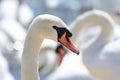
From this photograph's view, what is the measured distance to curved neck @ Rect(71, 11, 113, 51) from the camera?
444 cm

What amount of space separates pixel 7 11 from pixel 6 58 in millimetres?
2396

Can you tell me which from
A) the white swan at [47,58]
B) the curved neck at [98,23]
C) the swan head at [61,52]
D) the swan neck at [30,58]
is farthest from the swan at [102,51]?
the swan neck at [30,58]

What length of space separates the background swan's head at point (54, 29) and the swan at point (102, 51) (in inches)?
54.2

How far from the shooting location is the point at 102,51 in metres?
4.29

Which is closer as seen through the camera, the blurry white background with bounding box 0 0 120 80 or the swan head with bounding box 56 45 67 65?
the swan head with bounding box 56 45 67 65

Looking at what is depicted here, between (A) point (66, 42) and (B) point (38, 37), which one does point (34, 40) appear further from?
(A) point (66, 42)

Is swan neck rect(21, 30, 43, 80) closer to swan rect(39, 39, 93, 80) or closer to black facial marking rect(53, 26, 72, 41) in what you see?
black facial marking rect(53, 26, 72, 41)

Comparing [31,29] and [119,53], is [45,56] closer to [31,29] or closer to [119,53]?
[119,53]

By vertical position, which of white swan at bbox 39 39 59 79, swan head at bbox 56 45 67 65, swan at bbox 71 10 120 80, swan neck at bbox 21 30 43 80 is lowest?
swan neck at bbox 21 30 43 80

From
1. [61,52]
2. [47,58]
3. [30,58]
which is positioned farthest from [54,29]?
[47,58]

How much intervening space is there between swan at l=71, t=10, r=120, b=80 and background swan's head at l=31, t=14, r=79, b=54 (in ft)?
4.51

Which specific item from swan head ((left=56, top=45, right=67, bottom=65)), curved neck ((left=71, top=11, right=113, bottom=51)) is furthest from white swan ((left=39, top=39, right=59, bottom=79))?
curved neck ((left=71, top=11, right=113, bottom=51))

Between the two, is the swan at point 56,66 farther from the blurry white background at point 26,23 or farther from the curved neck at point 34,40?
the curved neck at point 34,40

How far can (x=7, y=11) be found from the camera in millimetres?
7656
